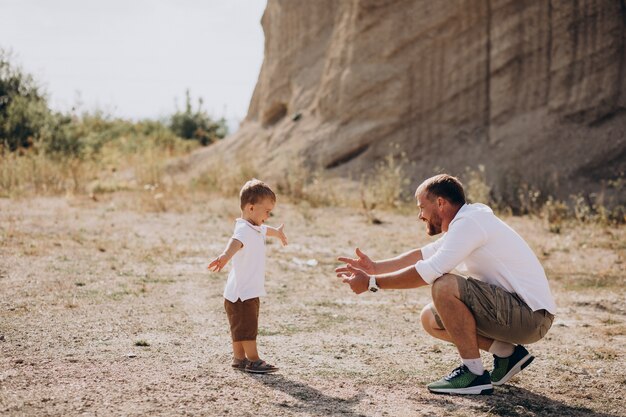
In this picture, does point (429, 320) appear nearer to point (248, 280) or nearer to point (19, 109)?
point (248, 280)

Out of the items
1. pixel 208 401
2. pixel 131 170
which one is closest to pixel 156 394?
pixel 208 401

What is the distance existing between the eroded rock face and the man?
31.4 feet

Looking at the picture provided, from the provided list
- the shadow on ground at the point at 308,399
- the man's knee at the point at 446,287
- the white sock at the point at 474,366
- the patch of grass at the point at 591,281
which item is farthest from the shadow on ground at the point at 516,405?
the patch of grass at the point at 591,281

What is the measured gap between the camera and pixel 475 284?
17.0 feet

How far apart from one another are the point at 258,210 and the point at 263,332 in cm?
153

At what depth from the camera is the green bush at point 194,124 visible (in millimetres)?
26062

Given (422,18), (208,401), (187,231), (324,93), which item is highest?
(422,18)

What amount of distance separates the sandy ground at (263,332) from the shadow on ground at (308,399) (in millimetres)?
13

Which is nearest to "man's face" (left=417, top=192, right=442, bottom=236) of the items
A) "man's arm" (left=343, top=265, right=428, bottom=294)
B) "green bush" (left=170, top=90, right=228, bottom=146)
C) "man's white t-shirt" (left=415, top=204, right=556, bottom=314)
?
"man's white t-shirt" (left=415, top=204, right=556, bottom=314)

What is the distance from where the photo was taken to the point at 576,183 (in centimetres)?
1459

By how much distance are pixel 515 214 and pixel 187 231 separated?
5.60m

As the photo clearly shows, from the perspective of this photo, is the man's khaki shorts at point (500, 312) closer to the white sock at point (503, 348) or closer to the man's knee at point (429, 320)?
the white sock at point (503, 348)

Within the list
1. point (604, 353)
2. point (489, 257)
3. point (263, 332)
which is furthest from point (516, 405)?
point (263, 332)

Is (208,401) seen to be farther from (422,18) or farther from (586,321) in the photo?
(422,18)
